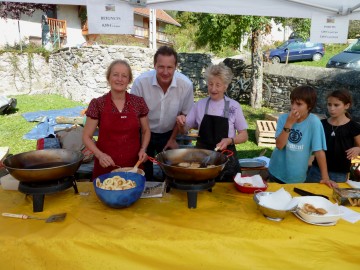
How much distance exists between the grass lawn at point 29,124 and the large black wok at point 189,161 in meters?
3.87

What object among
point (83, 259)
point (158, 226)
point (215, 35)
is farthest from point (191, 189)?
point (215, 35)

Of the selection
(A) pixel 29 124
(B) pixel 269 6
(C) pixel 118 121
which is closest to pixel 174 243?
(C) pixel 118 121

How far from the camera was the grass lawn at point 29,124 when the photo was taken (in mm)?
6188

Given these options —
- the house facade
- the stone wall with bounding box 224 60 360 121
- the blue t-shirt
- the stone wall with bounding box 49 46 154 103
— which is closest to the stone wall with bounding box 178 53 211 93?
the stone wall with bounding box 49 46 154 103

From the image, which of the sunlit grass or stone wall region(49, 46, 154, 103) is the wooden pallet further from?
stone wall region(49, 46, 154, 103)

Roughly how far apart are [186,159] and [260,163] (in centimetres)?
175

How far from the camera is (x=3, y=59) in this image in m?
12.7

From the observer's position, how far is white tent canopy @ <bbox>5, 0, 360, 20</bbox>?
8.40 ft

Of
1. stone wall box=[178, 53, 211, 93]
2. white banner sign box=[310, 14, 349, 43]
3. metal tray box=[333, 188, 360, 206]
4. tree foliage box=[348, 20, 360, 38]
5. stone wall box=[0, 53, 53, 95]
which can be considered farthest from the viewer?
tree foliage box=[348, 20, 360, 38]

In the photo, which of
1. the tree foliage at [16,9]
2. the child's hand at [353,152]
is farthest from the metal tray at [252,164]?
the tree foliage at [16,9]

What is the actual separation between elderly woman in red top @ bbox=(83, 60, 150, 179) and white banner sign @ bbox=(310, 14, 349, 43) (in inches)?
64.5

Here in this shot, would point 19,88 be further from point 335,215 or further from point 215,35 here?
point 335,215

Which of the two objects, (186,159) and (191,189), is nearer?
(191,189)

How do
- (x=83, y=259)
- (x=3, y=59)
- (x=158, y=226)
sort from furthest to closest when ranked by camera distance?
(x=3, y=59), (x=158, y=226), (x=83, y=259)
